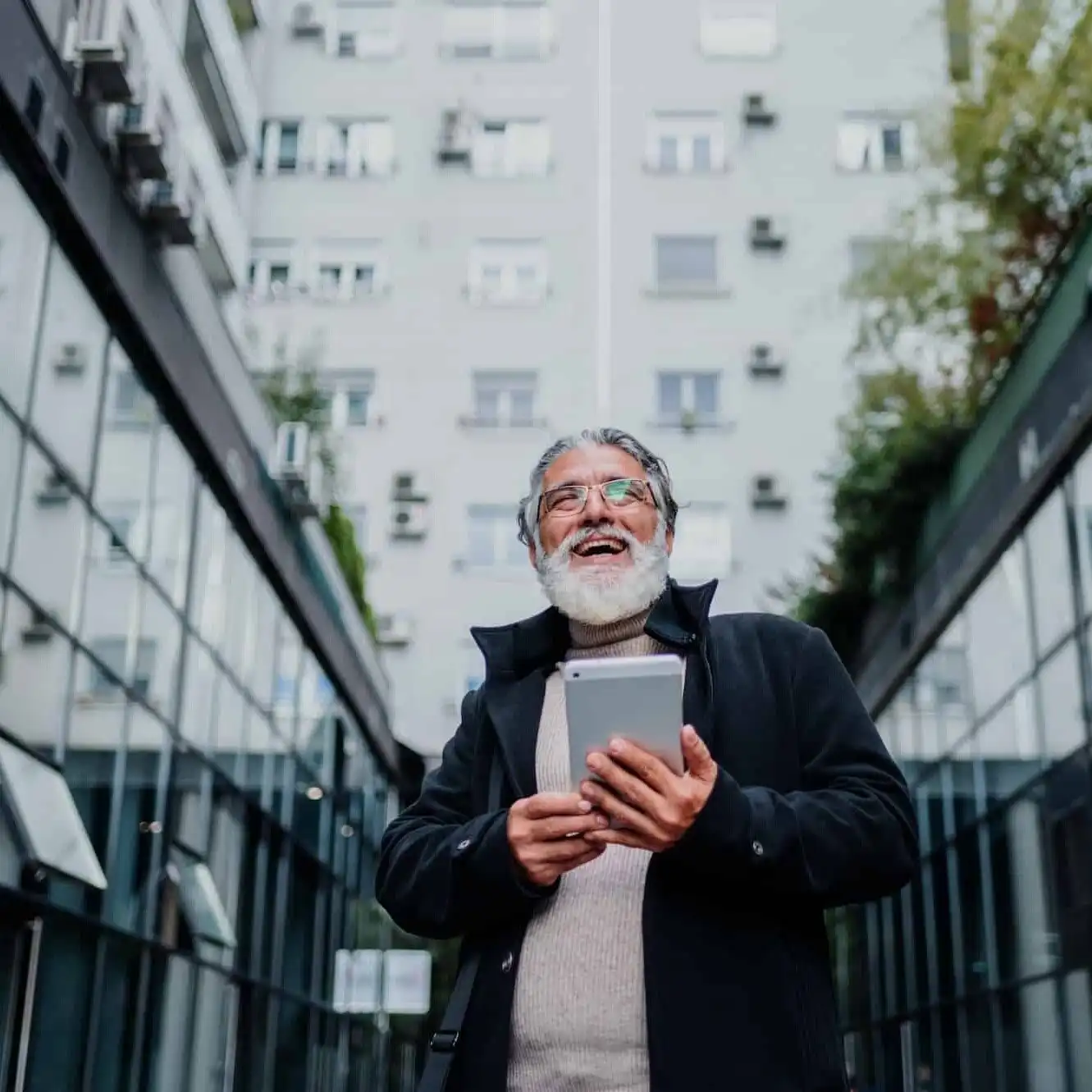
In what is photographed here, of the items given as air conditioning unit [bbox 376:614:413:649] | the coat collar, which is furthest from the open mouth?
air conditioning unit [bbox 376:614:413:649]

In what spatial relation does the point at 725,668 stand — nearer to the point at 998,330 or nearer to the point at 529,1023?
the point at 529,1023

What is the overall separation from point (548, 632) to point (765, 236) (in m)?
25.7

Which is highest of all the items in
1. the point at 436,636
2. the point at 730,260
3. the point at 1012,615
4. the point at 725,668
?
the point at 730,260

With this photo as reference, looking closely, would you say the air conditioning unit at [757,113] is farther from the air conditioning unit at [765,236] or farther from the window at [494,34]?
the window at [494,34]

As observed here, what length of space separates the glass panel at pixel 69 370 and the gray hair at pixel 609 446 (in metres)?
7.12

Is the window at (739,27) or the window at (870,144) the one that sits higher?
the window at (739,27)

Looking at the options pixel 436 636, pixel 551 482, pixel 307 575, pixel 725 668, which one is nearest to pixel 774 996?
pixel 725 668

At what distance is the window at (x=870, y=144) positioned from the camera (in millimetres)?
28375

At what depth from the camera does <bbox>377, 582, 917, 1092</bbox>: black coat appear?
2.34m

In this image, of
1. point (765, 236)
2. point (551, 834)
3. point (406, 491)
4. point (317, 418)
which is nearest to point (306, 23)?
point (406, 491)

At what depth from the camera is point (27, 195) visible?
30.1ft

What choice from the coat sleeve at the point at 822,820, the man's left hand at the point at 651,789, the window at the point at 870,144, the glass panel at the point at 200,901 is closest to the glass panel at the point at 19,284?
the glass panel at the point at 200,901

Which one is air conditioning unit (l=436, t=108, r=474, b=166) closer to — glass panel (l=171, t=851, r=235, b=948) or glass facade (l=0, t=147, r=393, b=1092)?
glass facade (l=0, t=147, r=393, b=1092)

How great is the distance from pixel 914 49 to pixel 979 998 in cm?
1877
